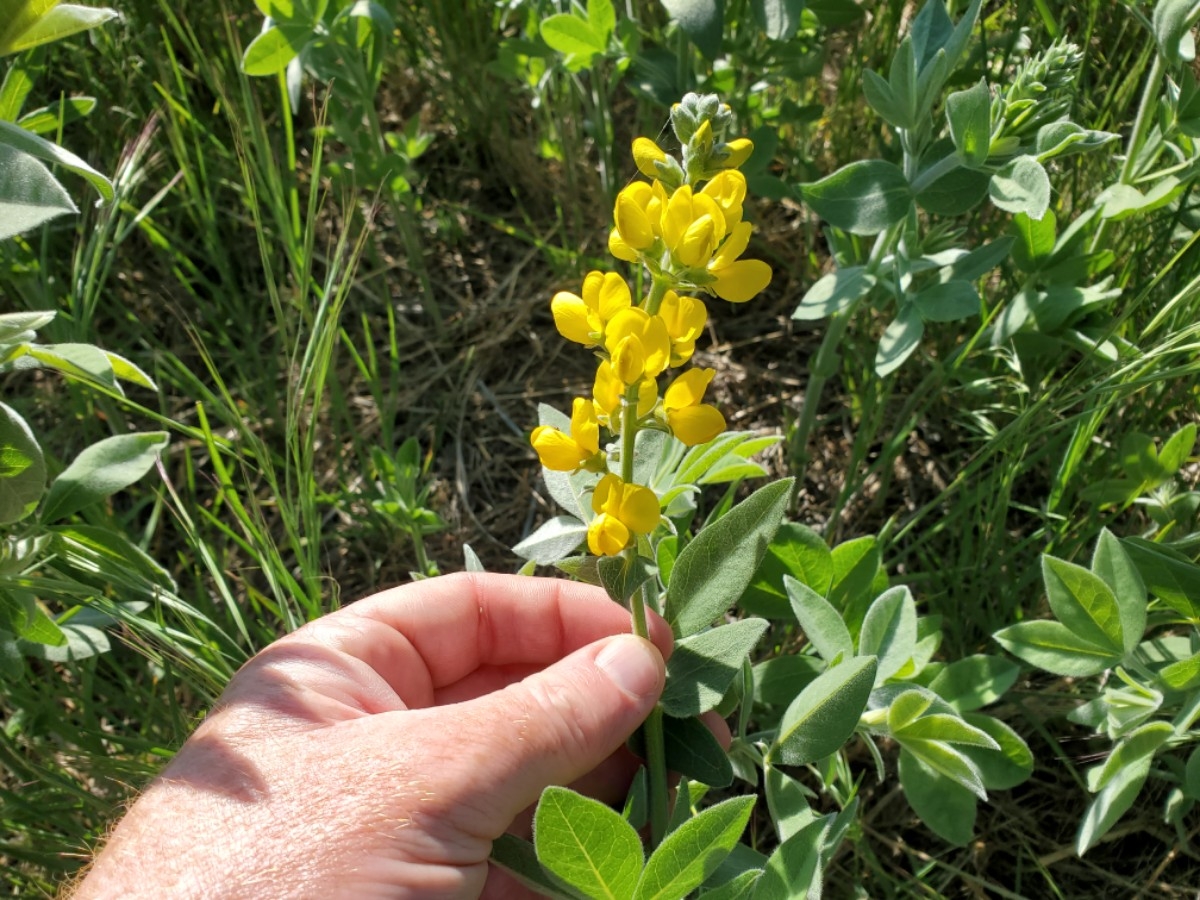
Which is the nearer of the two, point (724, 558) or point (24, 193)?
point (24, 193)

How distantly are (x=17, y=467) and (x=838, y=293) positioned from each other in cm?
128

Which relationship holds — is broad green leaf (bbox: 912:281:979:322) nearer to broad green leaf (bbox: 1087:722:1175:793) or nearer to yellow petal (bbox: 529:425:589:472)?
broad green leaf (bbox: 1087:722:1175:793)

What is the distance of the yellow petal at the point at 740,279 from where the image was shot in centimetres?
118

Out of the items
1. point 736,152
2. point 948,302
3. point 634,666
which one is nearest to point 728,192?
point 736,152

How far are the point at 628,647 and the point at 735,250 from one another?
513 millimetres

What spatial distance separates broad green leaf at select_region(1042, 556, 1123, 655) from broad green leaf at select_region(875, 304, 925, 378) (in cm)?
41

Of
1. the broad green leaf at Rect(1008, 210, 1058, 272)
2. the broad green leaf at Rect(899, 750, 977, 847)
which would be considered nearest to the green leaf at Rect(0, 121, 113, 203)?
the broad green leaf at Rect(899, 750, 977, 847)

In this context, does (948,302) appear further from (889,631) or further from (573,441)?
(573,441)

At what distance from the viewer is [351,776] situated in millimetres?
1246

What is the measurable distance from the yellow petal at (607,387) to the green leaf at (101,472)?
0.89 m

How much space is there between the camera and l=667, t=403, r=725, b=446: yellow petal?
1.16 meters

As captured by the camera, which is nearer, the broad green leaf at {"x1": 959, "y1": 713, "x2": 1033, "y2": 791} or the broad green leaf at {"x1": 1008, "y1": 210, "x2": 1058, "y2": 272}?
the broad green leaf at {"x1": 959, "y1": 713, "x2": 1033, "y2": 791}

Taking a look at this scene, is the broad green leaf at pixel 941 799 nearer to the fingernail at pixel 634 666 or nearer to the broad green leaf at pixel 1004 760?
the broad green leaf at pixel 1004 760

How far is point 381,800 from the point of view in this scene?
1222 millimetres
